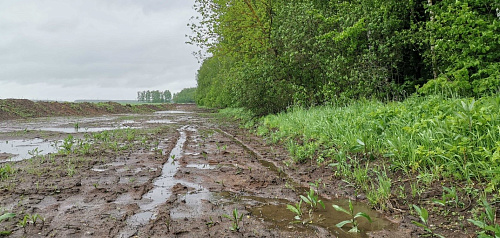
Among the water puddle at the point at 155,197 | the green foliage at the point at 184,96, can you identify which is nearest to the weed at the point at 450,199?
the water puddle at the point at 155,197

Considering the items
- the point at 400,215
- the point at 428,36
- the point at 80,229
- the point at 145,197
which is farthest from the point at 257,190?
the point at 428,36

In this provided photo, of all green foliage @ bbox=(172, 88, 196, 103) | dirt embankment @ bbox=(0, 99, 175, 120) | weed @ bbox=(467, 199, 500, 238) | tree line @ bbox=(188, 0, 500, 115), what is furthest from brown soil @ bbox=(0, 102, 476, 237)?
green foliage @ bbox=(172, 88, 196, 103)

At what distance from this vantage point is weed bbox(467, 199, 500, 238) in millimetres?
2271

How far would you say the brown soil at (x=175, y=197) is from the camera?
2.90 m

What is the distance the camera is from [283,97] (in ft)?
45.5

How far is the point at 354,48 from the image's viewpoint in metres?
10.3

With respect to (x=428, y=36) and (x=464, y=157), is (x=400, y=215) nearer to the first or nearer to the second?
(x=464, y=157)

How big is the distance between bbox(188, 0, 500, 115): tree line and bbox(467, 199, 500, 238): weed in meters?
5.23

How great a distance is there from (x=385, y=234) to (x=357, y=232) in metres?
0.27

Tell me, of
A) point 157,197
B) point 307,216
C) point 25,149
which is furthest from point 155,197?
point 25,149

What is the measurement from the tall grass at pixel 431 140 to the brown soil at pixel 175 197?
83cm

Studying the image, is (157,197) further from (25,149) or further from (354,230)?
(25,149)

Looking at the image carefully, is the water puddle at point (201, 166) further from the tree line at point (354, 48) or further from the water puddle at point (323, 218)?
the tree line at point (354, 48)

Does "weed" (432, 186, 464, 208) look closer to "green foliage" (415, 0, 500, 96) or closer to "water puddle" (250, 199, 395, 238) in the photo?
"water puddle" (250, 199, 395, 238)
